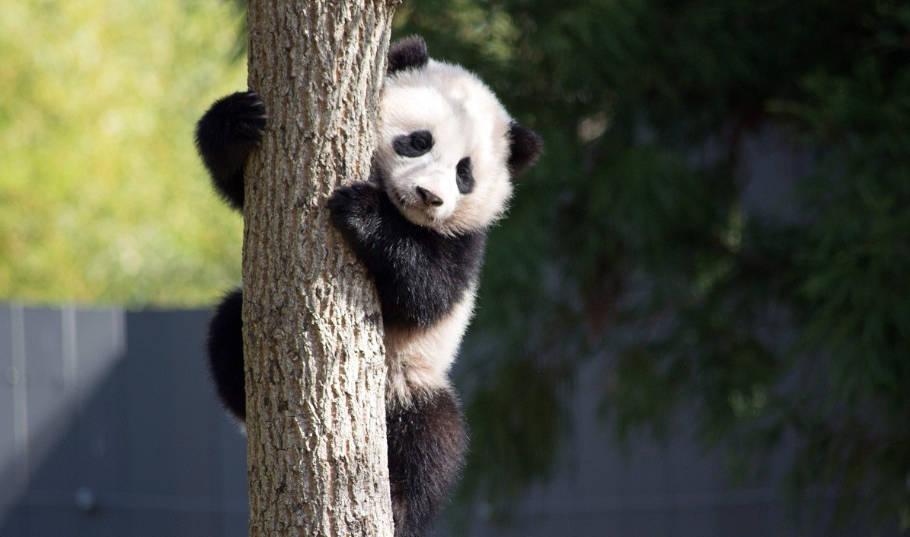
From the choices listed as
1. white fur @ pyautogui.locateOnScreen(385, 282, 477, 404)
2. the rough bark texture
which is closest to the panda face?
white fur @ pyautogui.locateOnScreen(385, 282, 477, 404)

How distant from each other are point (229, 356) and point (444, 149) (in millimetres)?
706

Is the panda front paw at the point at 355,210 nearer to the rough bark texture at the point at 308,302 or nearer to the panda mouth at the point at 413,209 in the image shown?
the rough bark texture at the point at 308,302

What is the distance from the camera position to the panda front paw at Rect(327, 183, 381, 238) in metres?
2.04

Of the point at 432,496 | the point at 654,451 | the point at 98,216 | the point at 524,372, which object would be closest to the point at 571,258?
the point at 524,372

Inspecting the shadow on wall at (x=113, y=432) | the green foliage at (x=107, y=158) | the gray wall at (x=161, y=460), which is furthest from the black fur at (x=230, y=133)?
the green foliage at (x=107, y=158)

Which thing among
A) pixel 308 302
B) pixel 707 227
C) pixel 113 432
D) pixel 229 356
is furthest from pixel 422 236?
pixel 113 432

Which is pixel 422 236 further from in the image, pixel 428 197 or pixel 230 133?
pixel 230 133

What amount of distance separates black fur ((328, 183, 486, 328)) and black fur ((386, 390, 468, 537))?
1.01 ft

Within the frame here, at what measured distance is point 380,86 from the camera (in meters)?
2.16

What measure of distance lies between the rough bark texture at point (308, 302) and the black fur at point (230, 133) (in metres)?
0.03

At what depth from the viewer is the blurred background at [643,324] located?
407 centimetres

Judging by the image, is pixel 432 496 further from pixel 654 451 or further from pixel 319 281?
pixel 654 451

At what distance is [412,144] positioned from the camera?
98.3 inches

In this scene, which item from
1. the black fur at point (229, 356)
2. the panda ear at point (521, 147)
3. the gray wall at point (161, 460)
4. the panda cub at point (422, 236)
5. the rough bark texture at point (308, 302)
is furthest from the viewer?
the gray wall at point (161, 460)
